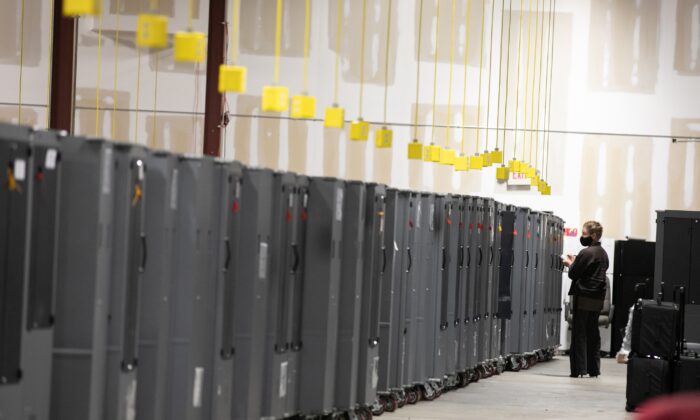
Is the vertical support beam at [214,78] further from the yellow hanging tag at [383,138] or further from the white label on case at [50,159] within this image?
the white label on case at [50,159]

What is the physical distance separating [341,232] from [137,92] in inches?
401

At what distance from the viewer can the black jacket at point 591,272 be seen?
1516 cm

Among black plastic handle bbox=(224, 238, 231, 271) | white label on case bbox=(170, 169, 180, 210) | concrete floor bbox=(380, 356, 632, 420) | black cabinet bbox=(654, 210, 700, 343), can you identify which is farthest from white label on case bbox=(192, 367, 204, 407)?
black cabinet bbox=(654, 210, 700, 343)

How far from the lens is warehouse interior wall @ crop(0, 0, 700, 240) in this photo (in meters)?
19.3

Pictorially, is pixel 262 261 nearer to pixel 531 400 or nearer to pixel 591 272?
pixel 531 400

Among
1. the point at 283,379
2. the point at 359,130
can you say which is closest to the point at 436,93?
the point at 359,130

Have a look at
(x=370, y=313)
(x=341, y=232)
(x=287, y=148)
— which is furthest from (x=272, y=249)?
(x=287, y=148)

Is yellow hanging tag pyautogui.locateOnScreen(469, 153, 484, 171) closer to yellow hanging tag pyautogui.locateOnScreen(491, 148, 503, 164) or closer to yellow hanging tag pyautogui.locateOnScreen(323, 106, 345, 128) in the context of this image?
yellow hanging tag pyautogui.locateOnScreen(491, 148, 503, 164)

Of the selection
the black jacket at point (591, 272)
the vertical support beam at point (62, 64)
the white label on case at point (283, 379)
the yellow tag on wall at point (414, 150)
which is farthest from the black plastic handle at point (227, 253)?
the vertical support beam at point (62, 64)

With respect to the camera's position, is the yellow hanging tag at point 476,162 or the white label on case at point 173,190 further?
the yellow hanging tag at point 476,162

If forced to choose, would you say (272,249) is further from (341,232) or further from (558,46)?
(558,46)

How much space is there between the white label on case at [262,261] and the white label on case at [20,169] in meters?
2.76

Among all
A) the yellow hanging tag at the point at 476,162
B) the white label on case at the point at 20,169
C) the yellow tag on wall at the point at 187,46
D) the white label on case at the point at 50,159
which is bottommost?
the white label on case at the point at 20,169

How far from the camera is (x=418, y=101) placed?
19609mm
